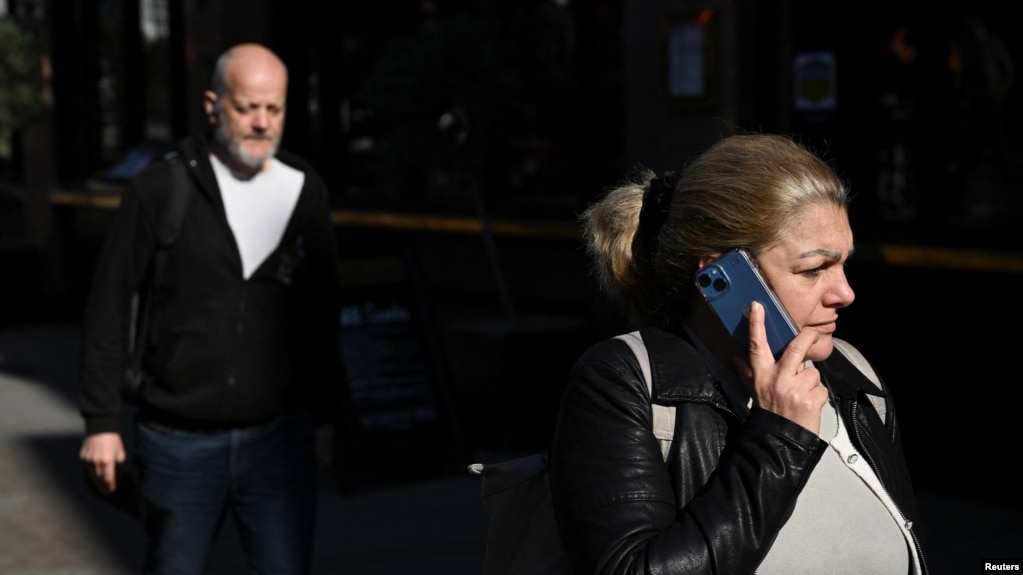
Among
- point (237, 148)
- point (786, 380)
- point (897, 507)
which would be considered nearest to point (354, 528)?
point (237, 148)

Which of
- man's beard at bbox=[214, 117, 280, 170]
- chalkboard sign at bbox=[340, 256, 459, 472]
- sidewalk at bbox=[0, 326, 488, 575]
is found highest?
man's beard at bbox=[214, 117, 280, 170]

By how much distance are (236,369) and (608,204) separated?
1679mm

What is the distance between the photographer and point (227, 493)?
3.89 metres

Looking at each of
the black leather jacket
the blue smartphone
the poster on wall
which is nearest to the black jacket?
the black leather jacket

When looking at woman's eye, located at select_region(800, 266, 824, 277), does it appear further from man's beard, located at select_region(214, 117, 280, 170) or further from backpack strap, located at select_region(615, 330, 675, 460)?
man's beard, located at select_region(214, 117, 280, 170)

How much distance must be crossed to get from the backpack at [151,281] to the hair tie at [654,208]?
1.78 meters

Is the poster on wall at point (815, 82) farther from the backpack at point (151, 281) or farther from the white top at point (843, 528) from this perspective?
the white top at point (843, 528)

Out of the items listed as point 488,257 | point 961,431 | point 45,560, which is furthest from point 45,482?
point 961,431

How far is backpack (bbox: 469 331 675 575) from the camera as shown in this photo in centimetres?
230

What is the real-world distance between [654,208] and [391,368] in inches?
194

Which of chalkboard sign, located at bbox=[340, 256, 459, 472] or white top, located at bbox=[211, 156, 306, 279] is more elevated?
white top, located at bbox=[211, 156, 306, 279]

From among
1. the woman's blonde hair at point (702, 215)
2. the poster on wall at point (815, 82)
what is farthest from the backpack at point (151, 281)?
the poster on wall at point (815, 82)

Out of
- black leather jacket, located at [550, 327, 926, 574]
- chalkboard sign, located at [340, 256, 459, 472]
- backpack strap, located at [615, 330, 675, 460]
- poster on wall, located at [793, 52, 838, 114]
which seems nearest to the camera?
black leather jacket, located at [550, 327, 926, 574]

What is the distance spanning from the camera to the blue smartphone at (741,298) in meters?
2.24
